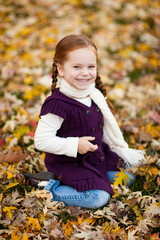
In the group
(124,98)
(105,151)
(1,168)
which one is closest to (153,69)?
(124,98)

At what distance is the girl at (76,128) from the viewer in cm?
220

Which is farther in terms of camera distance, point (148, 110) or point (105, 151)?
point (148, 110)

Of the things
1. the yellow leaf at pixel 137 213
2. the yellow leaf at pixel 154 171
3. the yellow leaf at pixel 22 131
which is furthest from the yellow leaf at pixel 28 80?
the yellow leaf at pixel 137 213

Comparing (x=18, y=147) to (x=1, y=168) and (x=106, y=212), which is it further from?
(x=106, y=212)

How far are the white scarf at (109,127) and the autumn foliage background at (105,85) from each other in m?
0.12

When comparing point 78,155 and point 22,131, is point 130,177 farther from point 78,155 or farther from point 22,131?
point 22,131

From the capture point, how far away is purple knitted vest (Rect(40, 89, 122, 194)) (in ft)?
7.37

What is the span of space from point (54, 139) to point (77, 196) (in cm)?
56

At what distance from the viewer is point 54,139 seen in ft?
7.32

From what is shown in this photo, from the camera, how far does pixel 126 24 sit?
20.8 feet

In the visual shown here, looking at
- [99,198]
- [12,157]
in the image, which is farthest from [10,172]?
[99,198]

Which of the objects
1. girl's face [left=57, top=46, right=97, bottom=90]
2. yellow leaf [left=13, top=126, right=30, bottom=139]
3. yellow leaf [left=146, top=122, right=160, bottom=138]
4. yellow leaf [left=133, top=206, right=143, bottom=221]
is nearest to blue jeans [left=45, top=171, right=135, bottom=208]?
yellow leaf [left=133, top=206, right=143, bottom=221]

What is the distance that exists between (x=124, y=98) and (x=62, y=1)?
420 cm

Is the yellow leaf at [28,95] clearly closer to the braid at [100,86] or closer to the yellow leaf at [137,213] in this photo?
the braid at [100,86]
